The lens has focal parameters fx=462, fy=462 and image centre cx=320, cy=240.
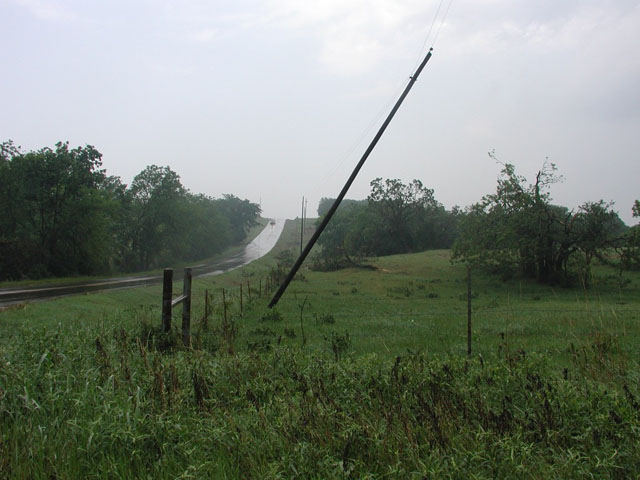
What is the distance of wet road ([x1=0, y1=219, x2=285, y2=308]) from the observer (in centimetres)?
2154

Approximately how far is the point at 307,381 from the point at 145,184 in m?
56.8

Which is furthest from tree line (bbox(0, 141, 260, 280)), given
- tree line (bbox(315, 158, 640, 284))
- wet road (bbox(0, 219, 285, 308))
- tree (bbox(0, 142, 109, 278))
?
tree line (bbox(315, 158, 640, 284))

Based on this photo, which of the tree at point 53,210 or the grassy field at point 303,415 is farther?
the tree at point 53,210

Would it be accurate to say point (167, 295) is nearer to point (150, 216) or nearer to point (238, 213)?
point (150, 216)

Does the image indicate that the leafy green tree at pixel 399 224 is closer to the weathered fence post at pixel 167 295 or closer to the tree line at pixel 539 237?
the tree line at pixel 539 237

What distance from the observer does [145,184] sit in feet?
187

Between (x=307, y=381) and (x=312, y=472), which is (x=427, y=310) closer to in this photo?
(x=307, y=381)

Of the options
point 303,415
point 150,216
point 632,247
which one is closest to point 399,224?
point 150,216

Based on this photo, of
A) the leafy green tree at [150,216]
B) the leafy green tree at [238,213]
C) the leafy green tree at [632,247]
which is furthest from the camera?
the leafy green tree at [238,213]

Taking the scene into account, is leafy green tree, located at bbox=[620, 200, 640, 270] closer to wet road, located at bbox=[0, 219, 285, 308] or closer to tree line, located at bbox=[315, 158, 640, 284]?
tree line, located at bbox=[315, 158, 640, 284]

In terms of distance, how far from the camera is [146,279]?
125 ft

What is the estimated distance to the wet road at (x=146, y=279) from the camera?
21542 mm

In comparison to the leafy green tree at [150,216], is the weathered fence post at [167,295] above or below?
below

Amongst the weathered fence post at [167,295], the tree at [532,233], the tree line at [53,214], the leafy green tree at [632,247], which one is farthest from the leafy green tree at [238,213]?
the weathered fence post at [167,295]
